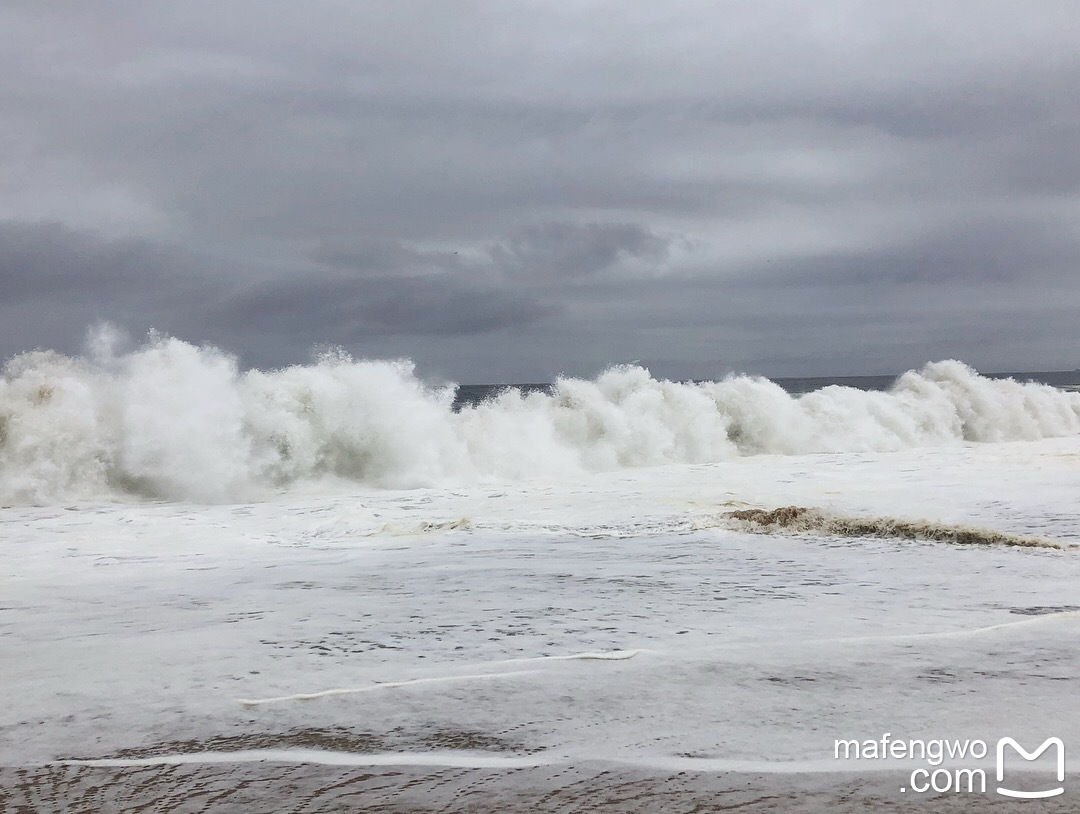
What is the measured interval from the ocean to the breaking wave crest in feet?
0.45

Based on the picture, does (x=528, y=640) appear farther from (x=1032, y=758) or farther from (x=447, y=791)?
(x=1032, y=758)

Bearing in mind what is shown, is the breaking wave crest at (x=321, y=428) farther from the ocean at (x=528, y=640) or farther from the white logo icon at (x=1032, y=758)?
the white logo icon at (x=1032, y=758)

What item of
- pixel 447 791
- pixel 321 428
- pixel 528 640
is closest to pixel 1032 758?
pixel 447 791

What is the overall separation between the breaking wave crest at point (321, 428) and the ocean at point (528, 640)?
0.45 ft

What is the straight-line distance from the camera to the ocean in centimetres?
305

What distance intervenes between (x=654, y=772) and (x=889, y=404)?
25991mm

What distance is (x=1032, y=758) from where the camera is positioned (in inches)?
122

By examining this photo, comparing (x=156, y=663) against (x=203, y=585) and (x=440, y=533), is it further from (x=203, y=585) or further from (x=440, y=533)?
(x=440, y=533)

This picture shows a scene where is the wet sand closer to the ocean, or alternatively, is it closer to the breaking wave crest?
the ocean

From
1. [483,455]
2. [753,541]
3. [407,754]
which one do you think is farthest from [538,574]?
[483,455]

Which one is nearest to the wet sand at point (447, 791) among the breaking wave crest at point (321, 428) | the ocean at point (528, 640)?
the ocean at point (528, 640)

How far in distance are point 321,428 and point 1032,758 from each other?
14501 mm

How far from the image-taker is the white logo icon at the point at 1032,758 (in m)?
2.82

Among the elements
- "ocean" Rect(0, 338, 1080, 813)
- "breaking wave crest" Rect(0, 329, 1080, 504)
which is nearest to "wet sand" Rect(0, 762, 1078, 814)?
"ocean" Rect(0, 338, 1080, 813)
